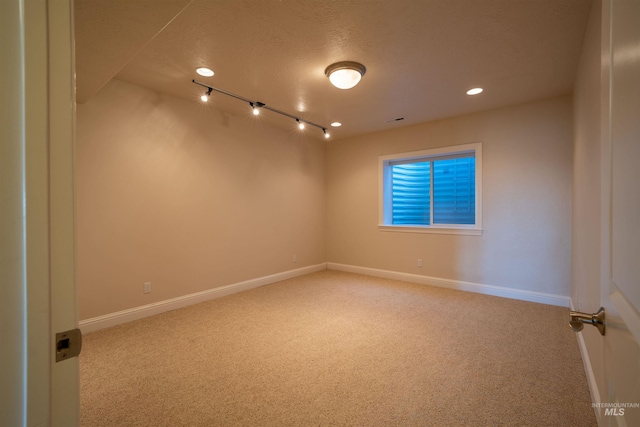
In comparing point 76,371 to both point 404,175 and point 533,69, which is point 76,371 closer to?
point 533,69

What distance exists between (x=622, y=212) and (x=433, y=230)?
13.3ft

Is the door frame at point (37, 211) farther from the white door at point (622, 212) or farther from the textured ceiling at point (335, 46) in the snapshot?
the textured ceiling at point (335, 46)

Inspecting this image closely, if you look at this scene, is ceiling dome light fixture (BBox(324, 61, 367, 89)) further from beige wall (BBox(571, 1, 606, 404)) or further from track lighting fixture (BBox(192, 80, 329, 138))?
beige wall (BBox(571, 1, 606, 404))

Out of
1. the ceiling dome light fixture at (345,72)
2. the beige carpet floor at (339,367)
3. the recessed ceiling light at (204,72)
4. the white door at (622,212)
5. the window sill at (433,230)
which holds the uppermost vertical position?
the recessed ceiling light at (204,72)

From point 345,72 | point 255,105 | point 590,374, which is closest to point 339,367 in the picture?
point 590,374

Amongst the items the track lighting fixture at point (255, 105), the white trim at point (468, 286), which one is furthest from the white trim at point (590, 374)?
the track lighting fixture at point (255, 105)

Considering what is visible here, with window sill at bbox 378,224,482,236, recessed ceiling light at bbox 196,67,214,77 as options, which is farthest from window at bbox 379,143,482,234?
recessed ceiling light at bbox 196,67,214,77

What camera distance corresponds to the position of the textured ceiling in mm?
1908

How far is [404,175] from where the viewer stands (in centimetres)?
509

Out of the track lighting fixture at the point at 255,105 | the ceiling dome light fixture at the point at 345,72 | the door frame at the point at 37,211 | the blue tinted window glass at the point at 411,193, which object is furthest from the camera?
the blue tinted window glass at the point at 411,193

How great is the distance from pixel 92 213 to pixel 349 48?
Answer: 9.49 ft

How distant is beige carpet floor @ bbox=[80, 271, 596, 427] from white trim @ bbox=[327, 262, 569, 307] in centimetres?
16

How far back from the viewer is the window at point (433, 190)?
14.0ft

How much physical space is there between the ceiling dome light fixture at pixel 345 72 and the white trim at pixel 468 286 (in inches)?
126
